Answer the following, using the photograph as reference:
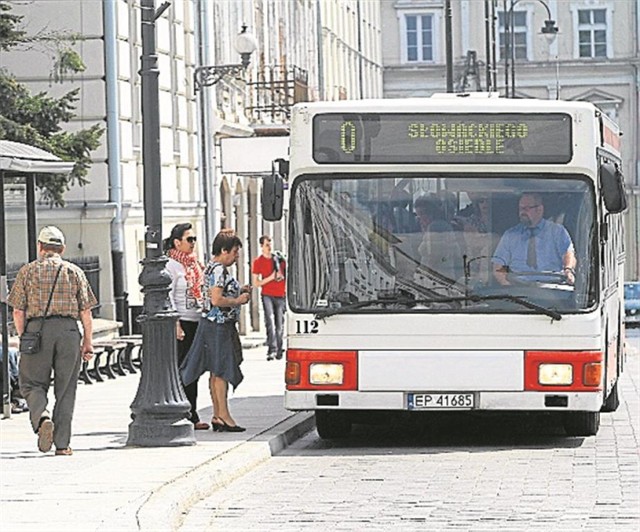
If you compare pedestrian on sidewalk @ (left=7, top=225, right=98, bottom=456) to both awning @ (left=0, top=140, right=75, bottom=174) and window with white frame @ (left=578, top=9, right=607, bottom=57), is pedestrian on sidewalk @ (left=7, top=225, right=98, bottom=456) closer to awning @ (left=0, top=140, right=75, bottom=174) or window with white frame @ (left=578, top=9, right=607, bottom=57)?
awning @ (left=0, top=140, right=75, bottom=174)

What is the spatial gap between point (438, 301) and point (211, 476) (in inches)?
125

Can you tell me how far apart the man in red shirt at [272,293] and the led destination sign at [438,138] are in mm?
14378

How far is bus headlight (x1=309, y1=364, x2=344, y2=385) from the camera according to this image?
15.6 metres

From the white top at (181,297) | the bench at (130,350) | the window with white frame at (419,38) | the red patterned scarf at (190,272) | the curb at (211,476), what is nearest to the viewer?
the curb at (211,476)

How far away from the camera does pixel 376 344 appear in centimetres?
1553

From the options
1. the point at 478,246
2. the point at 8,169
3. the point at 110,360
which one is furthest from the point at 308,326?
Result: the point at 110,360

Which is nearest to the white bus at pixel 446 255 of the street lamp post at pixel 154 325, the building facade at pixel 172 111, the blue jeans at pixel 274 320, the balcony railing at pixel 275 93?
the street lamp post at pixel 154 325

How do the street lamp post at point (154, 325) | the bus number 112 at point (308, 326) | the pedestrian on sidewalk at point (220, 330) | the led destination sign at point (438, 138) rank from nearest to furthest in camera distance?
the street lamp post at point (154, 325)
the bus number 112 at point (308, 326)
the led destination sign at point (438, 138)
the pedestrian on sidewalk at point (220, 330)

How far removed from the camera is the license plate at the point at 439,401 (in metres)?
15.5

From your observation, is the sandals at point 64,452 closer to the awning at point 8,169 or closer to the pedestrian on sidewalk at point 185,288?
the pedestrian on sidewalk at point 185,288

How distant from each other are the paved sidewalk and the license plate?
4.00 ft

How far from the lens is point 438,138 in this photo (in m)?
15.9

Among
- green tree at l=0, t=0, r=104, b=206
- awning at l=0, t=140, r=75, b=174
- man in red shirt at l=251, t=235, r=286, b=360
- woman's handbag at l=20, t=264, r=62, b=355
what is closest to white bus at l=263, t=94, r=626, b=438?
woman's handbag at l=20, t=264, r=62, b=355

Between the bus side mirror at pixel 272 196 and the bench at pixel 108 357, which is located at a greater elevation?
the bus side mirror at pixel 272 196
